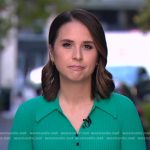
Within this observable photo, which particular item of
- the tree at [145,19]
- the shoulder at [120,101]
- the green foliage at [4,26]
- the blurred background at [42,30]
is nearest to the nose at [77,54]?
the shoulder at [120,101]

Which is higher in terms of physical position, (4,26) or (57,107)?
(4,26)

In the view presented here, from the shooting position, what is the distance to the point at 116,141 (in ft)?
9.19

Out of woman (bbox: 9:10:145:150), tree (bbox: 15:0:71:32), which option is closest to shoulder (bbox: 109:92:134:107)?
woman (bbox: 9:10:145:150)

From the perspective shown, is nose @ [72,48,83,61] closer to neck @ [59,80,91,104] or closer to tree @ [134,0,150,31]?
neck @ [59,80,91,104]

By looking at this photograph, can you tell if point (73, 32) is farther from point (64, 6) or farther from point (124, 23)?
point (124, 23)

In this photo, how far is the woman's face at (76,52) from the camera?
2.92m

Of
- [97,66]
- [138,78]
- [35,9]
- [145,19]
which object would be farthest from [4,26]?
[97,66]

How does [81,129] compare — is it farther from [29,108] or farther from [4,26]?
[4,26]

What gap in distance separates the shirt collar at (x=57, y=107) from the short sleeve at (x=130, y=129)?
0.16 ft

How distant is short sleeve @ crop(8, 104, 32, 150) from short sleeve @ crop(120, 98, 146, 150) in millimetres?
411

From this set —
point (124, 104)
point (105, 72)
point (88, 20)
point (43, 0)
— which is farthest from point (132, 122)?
point (43, 0)

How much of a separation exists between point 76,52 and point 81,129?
348mm

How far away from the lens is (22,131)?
285 centimetres

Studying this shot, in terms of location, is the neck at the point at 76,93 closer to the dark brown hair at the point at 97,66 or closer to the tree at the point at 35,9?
the dark brown hair at the point at 97,66
